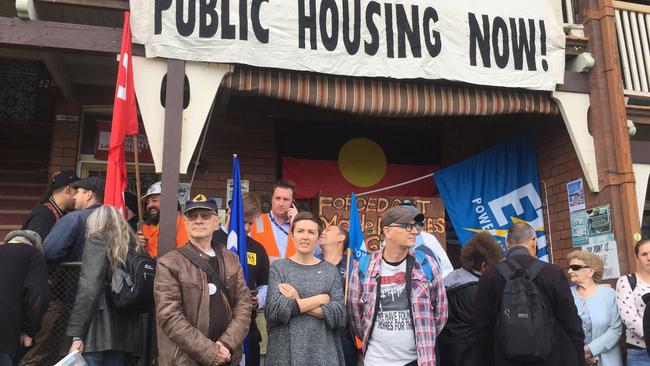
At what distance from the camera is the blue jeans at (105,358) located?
12.0 ft

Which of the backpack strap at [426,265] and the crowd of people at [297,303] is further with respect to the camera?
the backpack strap at [426,265]

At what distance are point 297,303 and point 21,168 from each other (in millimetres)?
6366

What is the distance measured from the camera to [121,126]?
4.86 metres

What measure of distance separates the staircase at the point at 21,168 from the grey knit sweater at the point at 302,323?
504 centimetres

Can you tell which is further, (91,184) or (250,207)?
(250,207)

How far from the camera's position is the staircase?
292 inches

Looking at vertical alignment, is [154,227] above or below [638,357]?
above

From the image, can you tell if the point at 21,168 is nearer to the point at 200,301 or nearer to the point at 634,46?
the point at 200,301

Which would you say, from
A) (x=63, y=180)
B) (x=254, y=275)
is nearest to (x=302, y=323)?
(x=254, y=275)

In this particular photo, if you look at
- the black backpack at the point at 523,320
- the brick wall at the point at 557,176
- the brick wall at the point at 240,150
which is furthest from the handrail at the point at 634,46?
the brick wall at the point at 240,150

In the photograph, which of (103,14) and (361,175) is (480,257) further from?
(103,14)

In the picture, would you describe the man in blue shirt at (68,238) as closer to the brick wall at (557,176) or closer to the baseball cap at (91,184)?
the baseball cap at (91,184)

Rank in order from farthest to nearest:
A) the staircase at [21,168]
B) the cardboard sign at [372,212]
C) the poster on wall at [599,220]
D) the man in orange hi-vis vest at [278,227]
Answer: the staircase at [21,168]
the cardboard sign at [372,212]
the poster on wall at [599,220]
the man in orange hi-vis vest at [278,227]

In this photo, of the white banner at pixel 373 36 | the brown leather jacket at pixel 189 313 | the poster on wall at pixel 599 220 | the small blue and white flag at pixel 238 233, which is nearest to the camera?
the brown leather jacket at pixel 189 313
